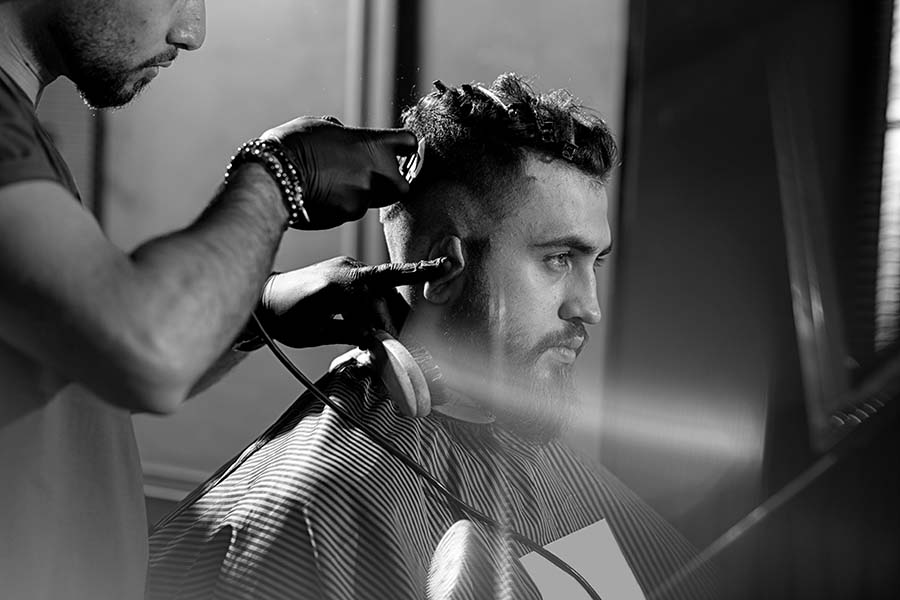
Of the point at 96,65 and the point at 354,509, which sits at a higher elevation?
the point at 96,65

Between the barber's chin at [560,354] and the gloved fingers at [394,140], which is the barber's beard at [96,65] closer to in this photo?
the gloved fingers at [394,140]

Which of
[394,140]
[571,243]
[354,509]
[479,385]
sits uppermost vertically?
[394,140]

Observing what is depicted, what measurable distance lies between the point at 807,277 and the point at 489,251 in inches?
42.8

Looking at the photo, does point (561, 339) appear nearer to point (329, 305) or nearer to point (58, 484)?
point (329, 305)

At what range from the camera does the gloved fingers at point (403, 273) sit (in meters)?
1.22

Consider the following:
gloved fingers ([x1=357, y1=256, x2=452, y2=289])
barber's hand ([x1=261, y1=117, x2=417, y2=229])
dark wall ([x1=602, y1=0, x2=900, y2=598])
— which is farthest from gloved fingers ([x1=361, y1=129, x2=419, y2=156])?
dark wall ([x1=602, y1=0, x2=900, y2=598])

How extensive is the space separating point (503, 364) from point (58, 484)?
70 centimetres

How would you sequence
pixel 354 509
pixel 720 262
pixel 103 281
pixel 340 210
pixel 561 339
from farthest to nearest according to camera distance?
pixel 720 262 → pixel 561 339 → pixel 354 509 → pixel 340 210 → pixel 103 281

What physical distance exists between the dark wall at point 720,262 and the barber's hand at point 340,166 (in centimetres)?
128

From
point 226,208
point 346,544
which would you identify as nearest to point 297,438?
point 346,544

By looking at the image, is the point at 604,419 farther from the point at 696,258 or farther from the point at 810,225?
the point at 810,225

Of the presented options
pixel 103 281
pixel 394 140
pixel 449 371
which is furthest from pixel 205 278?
pixel 449 371

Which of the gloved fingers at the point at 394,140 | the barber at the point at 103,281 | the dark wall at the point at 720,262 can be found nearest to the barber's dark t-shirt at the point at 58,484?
the barber at the point at 103,281

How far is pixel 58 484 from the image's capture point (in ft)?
3.06
